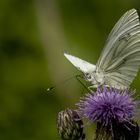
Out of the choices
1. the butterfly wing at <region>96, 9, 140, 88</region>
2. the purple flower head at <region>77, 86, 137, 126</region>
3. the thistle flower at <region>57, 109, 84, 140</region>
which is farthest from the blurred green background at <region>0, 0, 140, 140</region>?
the purple flower head at <region>77, 86, 137, 126</region>

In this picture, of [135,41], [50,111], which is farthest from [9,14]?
[135,41]

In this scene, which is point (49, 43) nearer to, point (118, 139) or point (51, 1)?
point (51, 1)

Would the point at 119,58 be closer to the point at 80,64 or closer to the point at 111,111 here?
the point at 80,64

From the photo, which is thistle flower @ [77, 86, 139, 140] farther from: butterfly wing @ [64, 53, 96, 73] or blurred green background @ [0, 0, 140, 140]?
blurred green background @ [0, 0, 140, 140]

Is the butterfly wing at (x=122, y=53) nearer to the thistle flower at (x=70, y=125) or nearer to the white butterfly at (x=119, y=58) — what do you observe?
the white butterfly at (x=119, y=58)

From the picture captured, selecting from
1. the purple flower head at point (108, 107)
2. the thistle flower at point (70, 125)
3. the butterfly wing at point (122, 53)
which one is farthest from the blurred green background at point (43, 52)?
the purple flower head at point (108, 107)

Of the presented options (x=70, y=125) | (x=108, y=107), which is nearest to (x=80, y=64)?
(x=108, y=107)
